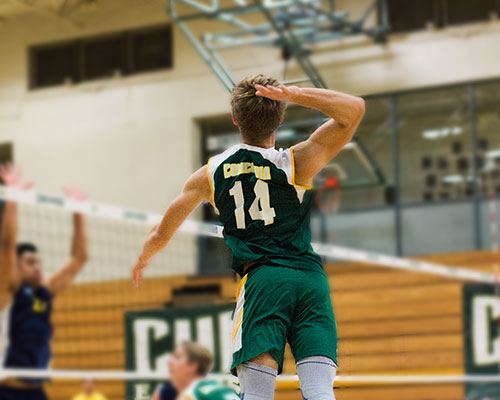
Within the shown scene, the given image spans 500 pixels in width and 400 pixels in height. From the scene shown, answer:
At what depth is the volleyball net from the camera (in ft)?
33.9

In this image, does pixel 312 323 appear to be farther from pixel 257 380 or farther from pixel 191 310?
pixel 191 310

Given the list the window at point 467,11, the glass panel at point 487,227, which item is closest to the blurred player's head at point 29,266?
the glass panel at point 487,227

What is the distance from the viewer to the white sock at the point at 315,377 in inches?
124

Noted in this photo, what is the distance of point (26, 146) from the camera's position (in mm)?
16516

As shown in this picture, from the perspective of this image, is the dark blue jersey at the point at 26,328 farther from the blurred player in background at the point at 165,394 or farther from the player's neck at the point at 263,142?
the player's neck at the point at 263,142

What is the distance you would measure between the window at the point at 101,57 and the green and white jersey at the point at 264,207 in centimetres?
1280

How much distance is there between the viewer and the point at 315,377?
3170 mm

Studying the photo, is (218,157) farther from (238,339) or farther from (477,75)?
(477,75)

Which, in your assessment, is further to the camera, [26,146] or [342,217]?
[26,146]

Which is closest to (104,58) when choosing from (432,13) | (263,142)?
(432,13)

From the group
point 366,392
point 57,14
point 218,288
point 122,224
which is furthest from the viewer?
point 57,14

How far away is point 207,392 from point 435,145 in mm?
9422

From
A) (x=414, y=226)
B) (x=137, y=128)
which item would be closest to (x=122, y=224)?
(x=137, y=128)

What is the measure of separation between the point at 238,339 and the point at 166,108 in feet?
41.9
